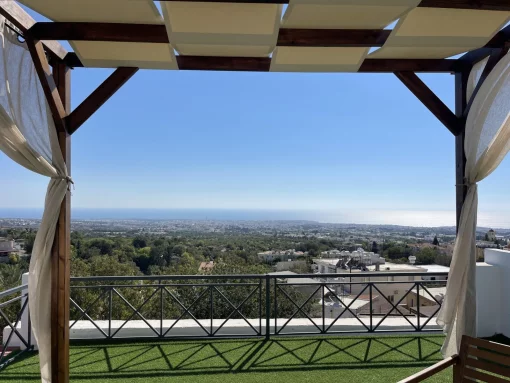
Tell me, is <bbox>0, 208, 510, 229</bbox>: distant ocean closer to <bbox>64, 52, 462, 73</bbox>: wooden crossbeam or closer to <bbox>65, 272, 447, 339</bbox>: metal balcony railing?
<bbox>65, 272, 447, 339</bbox>: metal balcony railing

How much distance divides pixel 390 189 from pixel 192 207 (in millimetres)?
10572

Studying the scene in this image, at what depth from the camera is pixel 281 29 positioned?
2.38m

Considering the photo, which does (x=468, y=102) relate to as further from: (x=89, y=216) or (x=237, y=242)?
(x=89, y=216)

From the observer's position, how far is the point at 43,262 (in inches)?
101

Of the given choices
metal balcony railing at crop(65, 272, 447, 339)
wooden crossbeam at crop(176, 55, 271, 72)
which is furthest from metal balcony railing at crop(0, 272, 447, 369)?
wooden crossbeam at crop(176, 55, 271, 72)

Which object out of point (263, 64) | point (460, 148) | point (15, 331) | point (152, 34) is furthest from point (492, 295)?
point (15, 331)

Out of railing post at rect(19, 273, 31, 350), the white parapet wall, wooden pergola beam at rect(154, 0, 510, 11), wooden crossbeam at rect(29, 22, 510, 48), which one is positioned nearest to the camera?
wooden pergola beam at rect(154, 0, 510, 11)

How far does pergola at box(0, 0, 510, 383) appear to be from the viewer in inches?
81.7

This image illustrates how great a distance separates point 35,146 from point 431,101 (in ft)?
9.78

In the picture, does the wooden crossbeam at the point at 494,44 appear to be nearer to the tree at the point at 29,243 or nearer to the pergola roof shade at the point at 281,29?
the pergola roof shade at the point at 281,29

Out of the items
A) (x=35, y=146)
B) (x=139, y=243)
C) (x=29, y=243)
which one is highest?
(x=35, y=146)

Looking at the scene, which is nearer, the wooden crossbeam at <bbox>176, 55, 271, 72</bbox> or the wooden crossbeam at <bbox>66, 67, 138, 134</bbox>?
the wooden crossbeam at <bbox>66, 67, 138, 134</bbox>

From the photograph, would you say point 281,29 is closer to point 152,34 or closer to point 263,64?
point 263,64

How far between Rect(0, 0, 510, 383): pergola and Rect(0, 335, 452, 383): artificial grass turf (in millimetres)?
817
